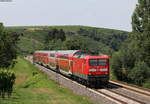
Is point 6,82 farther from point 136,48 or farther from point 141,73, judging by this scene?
point 136,48

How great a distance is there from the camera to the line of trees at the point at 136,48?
43.6 m

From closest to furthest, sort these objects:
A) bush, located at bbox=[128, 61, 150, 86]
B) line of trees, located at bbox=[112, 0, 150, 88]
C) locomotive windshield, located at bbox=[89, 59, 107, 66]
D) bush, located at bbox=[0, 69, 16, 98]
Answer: bush, located at bbox=[0, 69, 16, 98] → locomotive windshield, located at bbox=[89, 59, 107, 66] → bush, located at bbox=[128, 61, 150, 86] → line of trees, located at bbox=[112, 0, 150, 88]

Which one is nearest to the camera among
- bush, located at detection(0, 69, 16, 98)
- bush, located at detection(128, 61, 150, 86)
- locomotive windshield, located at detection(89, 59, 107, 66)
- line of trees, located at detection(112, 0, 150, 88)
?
bush, located at detection(0, 69, 16, 98)

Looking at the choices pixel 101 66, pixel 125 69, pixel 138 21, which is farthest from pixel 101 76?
pixel 138 21

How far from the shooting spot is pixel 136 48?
145ft

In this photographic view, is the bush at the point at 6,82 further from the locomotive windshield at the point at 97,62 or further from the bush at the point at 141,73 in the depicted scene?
the bush at the point at 141,73

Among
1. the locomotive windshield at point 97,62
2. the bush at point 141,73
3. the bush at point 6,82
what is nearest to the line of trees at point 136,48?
the bush at point 141,73

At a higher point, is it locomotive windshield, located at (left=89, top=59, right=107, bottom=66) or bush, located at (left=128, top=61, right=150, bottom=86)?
locomotive windshield, located at (left=89, top=59, right=107, bottom=66)

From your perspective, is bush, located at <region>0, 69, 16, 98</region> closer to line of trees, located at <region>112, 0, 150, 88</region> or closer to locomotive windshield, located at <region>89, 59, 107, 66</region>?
locomotive windshield, located at <region>89, 59, 107, 66</region>

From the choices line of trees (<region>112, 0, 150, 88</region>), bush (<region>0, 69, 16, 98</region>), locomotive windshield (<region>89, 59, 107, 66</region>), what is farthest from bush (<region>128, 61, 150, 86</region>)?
bush (<region>0, 69, 16, 98</region>)

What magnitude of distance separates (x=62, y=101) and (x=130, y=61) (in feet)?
74.7

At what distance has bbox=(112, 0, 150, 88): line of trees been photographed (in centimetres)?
4359

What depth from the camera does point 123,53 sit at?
4622 centimetres

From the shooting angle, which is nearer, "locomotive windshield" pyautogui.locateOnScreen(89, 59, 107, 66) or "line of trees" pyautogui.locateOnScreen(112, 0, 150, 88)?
"locomotive windshield" pyautogui.locateOnScreen(89, 59, 107, 66)
